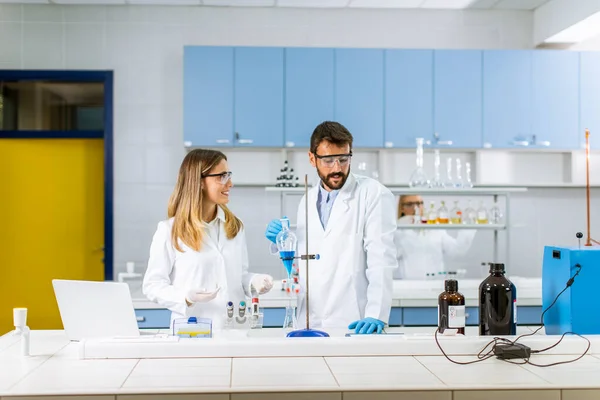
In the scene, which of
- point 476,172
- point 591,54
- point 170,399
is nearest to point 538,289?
point 476,172

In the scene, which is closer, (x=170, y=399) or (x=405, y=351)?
(x=170, y=399)

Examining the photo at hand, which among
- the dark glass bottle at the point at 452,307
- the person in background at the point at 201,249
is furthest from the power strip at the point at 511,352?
the person in background at the point at 201,249

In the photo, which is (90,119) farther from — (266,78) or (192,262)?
(192,262)

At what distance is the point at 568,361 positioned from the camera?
1.99 m

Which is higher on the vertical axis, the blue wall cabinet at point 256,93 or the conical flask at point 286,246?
the blue wall cabinet at point 256,93

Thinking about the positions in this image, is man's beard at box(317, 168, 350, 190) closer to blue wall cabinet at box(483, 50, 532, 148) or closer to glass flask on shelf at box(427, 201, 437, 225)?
glass flask on shelf at box(427, 201, 437, 225)

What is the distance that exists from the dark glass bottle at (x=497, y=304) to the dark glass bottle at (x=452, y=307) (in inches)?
3.4

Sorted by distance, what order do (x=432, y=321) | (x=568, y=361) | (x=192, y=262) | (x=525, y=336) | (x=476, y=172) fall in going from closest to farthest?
(x=568, y=361) < (x=525, y=336) < (x=192, y=262) < (x=432, y=321) < (x=476, y=172)

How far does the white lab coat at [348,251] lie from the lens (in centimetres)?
291

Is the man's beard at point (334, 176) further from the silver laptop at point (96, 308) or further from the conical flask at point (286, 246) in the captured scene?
the silver laptop at point (96, 308)

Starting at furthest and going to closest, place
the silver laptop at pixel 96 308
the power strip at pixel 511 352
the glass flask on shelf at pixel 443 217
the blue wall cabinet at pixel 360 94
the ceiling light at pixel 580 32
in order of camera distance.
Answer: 1. the blue wall cabinet at pixel 360 94
2. the ceiling light at pixel 580 32
3. the glass flask on shelf at pixel 443 217
4. the silver laptop at pixel 96 308
5. the power strip at pixel 511 352

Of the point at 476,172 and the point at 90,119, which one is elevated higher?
the point at 90,119

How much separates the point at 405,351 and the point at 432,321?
206 cm

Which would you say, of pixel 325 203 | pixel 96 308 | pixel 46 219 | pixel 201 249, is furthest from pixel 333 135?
pixel 46 219
